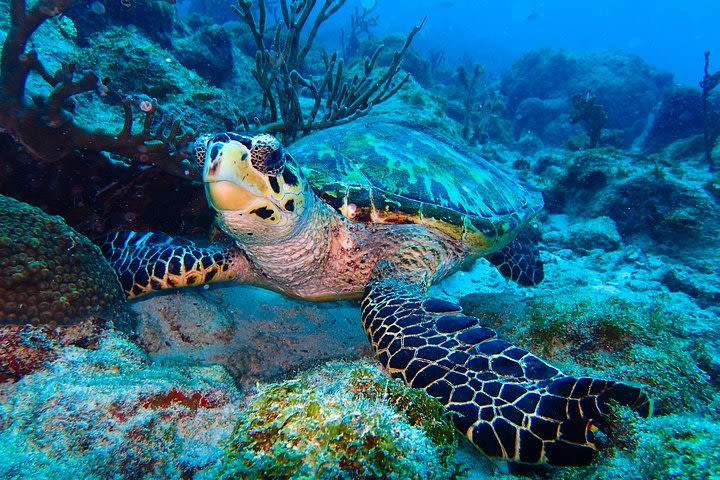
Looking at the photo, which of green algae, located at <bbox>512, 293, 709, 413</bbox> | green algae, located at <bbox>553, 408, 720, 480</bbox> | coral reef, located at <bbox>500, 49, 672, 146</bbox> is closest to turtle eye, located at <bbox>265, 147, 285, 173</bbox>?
green algae, located at <bbox>512, 293, 709, 413</bbox>

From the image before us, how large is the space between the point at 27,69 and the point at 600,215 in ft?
23.8

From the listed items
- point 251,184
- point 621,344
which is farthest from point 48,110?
point 621,344

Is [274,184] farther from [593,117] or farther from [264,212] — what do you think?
[593,117]

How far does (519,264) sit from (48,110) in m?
4.74

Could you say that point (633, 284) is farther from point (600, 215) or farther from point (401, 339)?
point (401, 339)

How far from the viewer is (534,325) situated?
232 cm

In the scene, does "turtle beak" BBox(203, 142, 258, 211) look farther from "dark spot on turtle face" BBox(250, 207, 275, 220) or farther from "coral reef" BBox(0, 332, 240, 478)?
"coral reef" BBox(0, 332, 240, 478)

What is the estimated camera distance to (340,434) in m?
1.10

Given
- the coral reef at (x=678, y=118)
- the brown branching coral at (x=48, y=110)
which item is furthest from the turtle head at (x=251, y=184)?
the coral reef at (x=678, y=118)

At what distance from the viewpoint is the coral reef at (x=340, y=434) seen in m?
1.05

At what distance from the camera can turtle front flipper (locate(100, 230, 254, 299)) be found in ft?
8.53

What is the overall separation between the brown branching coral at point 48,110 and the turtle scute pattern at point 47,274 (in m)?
0.57

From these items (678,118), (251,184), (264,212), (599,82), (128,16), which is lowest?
(264,212)

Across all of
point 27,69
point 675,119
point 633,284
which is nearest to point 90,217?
point 27,69
